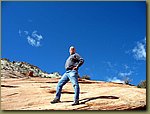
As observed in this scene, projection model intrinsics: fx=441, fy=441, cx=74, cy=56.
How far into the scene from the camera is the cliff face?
495 centimetres

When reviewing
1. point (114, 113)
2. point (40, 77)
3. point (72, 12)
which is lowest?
point (114, 113)

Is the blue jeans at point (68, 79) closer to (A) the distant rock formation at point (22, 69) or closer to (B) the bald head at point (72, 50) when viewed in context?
(A) the distant rock formation at point (22, 69)

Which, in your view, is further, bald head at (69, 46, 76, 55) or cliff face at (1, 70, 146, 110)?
bald head at (69, 46, 76, 55)

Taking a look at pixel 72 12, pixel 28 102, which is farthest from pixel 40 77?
pixel 72 12

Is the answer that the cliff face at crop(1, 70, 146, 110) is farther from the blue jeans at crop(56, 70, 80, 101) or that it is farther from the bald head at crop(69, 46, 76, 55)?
the bald head at crop(69, 46, 76, 55)

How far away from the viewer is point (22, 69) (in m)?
5.07

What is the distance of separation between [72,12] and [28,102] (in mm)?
1161

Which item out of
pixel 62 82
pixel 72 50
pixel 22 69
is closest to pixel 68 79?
pixel 62 82

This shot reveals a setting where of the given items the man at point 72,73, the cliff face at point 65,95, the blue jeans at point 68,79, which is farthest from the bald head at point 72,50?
the cliff face at point 65,95

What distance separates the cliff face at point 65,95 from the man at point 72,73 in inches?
1.9

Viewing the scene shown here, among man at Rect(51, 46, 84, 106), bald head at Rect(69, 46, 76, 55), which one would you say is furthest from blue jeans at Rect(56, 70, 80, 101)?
bald head at Rect(69, 46, 76, 55)

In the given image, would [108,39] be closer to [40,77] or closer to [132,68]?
[132,68]

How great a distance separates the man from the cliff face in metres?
0.05

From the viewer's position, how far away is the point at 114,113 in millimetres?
4938
